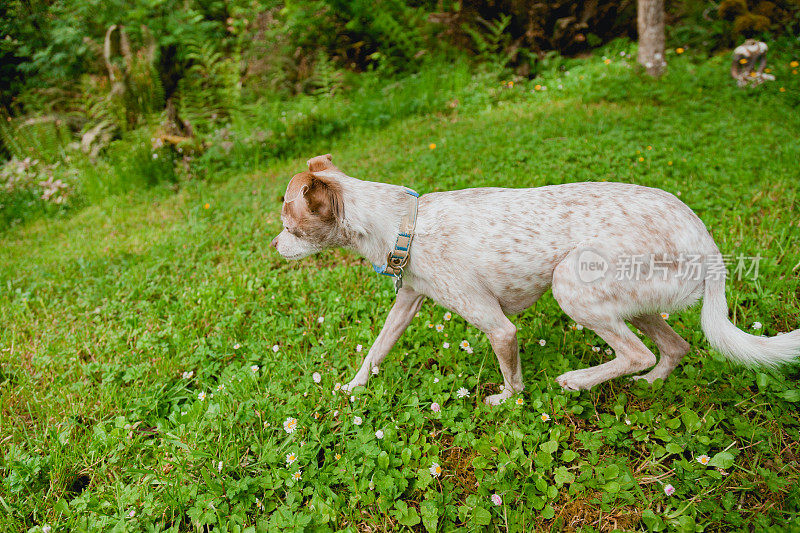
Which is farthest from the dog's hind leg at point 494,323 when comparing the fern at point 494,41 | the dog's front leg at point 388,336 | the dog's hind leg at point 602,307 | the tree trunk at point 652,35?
the fern at point 494,41

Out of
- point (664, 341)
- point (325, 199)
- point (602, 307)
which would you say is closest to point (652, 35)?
point (664, 341)

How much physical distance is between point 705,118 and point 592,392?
497 cm

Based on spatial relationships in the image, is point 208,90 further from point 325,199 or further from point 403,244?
point 403,244

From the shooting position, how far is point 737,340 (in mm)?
2285

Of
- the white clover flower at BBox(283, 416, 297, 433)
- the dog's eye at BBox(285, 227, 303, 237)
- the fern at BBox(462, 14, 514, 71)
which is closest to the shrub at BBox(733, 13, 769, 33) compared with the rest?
the fern at BBox(462, 14, 514, 71)

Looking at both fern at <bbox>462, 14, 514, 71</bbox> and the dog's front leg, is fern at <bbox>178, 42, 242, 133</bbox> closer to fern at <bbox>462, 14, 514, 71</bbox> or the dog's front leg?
fern at <bbox>462, 14, 514, 71</bbox>

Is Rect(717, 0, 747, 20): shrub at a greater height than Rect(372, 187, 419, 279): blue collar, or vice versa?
Rect(372, 187, 419, 279): blue collar

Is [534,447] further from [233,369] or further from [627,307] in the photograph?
[233,369]

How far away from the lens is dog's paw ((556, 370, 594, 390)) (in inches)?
104

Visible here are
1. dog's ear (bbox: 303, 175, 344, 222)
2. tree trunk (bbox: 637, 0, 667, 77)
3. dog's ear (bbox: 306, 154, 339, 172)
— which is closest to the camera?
dog's ear (bbox: 303, 175, 344, 222)

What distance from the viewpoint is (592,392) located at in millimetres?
2787

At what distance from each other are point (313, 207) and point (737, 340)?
7.54 ft

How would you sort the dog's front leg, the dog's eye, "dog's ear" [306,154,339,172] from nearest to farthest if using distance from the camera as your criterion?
the dog's eye → "dog's ear" [306,154,339,172] → the dog's front leg

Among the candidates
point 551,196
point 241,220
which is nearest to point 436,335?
point 551,196
